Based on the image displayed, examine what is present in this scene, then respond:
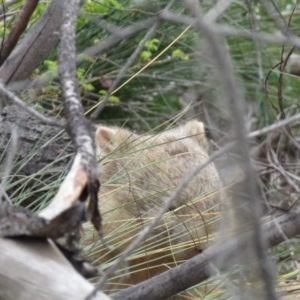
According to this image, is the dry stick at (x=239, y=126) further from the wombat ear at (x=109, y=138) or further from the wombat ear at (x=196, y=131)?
the wombat ear at (x=196, y=131)

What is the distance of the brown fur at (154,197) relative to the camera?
3607 millimetres

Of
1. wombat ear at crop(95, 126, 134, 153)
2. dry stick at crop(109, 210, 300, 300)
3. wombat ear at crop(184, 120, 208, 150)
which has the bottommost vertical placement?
dry stick at crop(109, 210, 300, 300)

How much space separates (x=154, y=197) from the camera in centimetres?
383

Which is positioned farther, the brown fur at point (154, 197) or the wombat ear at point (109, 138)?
the wombat ear at point (109, 138)

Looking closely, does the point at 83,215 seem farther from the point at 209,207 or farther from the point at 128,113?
the point at 128,113

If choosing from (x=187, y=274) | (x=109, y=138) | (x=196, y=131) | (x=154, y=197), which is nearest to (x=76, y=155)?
(x=187, y=274)

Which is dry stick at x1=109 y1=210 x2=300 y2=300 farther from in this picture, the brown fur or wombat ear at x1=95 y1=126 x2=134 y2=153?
wombat ear at x1=95 y1=126 x2=134 y2=153

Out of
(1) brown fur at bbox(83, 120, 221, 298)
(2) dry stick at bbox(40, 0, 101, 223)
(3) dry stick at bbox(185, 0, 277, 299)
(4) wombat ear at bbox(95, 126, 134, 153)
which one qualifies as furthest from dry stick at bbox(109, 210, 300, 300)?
(4) wombat ear at bbox(95, 126, 134, 153)

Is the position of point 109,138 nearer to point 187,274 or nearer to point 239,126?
point 187,274

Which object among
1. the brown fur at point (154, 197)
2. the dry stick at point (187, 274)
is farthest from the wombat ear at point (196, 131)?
the dry stick at point (187, 274)

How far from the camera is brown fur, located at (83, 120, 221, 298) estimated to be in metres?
3.61

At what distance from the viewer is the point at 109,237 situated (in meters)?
3.60

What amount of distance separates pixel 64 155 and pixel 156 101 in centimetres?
222

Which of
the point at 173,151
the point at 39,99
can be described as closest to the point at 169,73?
the point at 39,99
